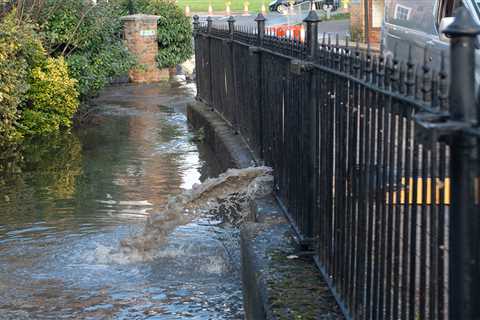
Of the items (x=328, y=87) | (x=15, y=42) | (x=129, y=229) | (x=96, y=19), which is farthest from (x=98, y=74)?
(x=328, y=87)

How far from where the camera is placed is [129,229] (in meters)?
8.01

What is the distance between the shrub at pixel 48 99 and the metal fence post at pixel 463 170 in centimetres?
1142

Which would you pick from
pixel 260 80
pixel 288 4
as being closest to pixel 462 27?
pixel 260 80

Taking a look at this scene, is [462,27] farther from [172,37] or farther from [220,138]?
[172,37]

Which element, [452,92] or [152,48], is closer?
[452,92]

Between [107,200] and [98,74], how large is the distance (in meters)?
6.77

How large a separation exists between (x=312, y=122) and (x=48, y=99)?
9.07 metres

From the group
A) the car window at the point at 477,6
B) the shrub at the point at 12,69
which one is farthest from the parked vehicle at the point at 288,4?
the car window at the point at 477,6

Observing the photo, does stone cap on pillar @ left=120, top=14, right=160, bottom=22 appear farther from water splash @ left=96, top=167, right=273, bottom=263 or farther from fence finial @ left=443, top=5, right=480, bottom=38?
fence finial @ left=443, top=5, right=480, bottom=38

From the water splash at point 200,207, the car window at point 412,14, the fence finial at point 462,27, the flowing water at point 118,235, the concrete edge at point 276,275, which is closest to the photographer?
the fence finial at point 462,27

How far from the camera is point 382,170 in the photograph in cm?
364

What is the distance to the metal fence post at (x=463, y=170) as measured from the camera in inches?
96.6

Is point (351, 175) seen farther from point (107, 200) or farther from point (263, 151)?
point (107, 200)

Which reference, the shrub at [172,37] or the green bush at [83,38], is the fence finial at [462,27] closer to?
the green bush at [83,38]
